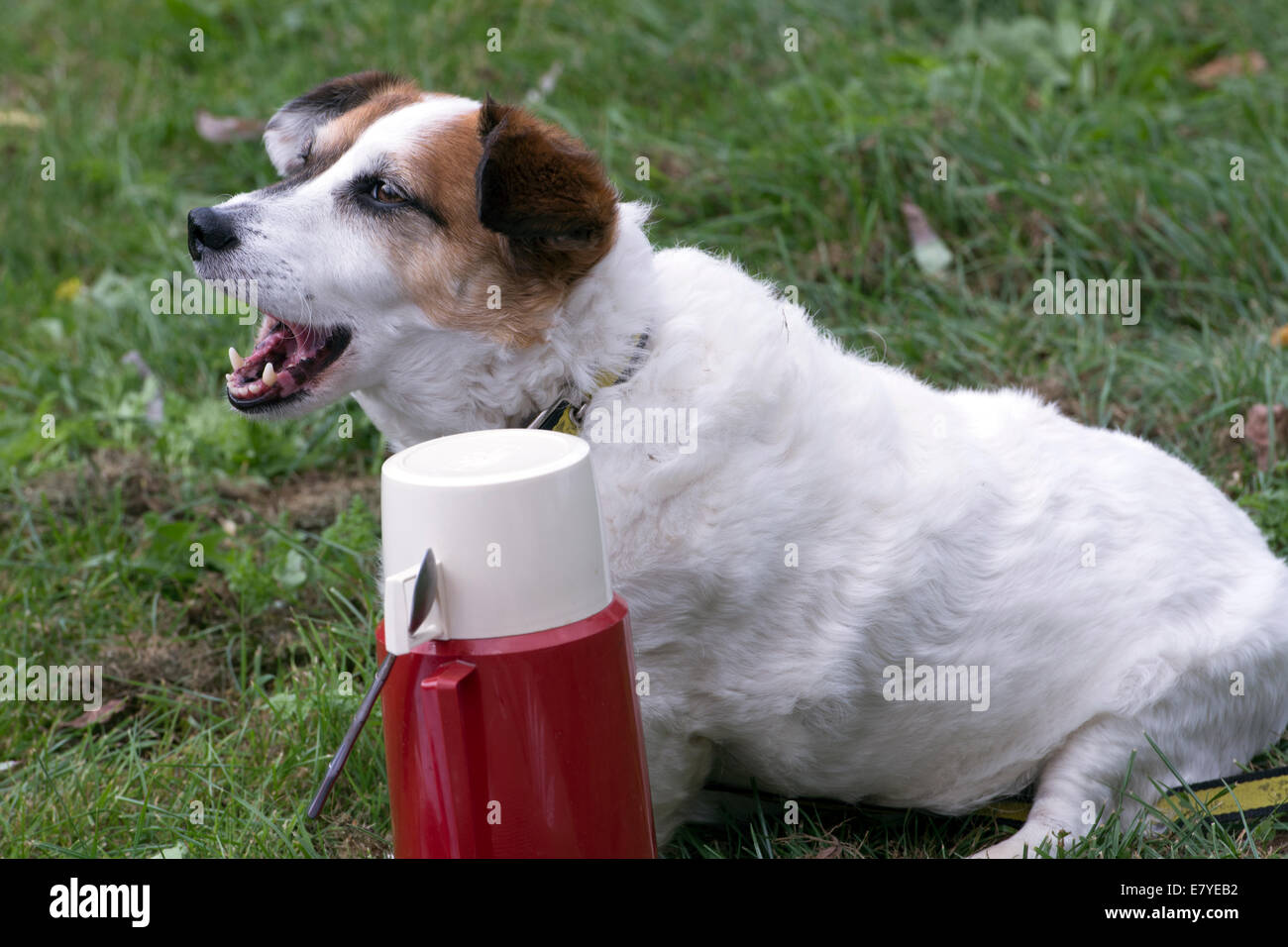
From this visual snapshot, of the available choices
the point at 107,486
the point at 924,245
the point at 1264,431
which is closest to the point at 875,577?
the point at 1264,431

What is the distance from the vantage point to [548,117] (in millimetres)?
5664

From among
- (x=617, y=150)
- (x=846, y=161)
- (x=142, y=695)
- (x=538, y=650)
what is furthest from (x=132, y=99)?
(x=538, y=650)

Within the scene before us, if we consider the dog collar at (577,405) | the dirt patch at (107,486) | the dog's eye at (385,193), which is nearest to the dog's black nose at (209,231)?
the dog's eye at (385,193)

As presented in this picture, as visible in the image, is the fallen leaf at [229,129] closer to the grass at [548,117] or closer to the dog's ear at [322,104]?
the grass at [548,117]

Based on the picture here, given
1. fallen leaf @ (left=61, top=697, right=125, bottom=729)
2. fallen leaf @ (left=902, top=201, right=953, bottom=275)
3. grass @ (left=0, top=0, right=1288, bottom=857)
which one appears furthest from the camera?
fallen leaf @ (left=902, top=201, right=953, bottom=275)

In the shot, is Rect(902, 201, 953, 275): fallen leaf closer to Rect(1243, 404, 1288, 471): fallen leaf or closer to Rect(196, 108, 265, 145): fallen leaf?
Rect(1243, 404, 1288, 471): fallen leaf

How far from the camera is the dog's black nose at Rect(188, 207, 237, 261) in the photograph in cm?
264

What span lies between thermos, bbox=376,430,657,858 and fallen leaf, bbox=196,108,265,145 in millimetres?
4530

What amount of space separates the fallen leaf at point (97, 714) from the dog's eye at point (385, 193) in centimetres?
163

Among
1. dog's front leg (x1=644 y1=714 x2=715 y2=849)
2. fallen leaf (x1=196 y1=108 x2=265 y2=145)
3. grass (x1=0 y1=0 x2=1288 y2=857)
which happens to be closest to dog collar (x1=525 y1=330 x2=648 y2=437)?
dog's front leg (x1=644 y1=714 x2=715 y2=849)

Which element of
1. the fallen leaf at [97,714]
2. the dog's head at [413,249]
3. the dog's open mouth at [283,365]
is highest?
the dog's head at [413,249]

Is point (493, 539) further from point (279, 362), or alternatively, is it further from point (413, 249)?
point (279, 362)

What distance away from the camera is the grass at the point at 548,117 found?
10.4 feet
